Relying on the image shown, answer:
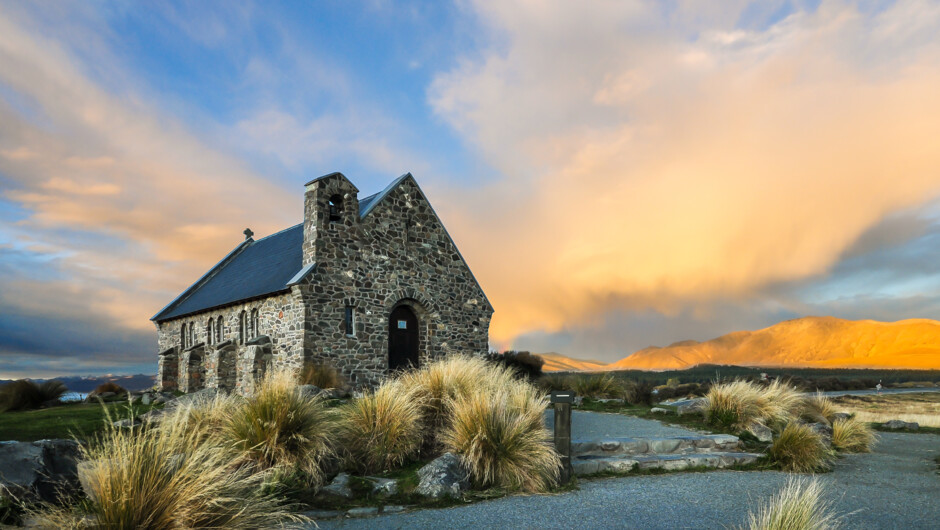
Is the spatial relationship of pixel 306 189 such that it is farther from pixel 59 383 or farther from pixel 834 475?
pixel 834 475

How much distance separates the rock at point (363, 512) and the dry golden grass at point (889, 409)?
69.6 feet

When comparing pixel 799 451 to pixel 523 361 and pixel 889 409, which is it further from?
pixel 889 409

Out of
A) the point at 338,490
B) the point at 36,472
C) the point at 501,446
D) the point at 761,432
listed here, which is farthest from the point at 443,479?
the point at 761,432

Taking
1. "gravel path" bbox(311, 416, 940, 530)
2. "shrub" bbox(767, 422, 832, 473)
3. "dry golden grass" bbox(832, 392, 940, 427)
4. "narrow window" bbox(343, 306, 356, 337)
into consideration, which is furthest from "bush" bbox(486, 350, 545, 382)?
"gravel path" bbox(311, 416, 940, 530)

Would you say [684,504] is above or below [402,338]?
below

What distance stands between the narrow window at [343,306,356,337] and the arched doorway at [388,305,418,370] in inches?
59.6

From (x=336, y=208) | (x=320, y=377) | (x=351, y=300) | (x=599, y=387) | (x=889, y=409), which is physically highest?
(x=336, y=208)

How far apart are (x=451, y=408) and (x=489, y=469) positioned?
1995 mm

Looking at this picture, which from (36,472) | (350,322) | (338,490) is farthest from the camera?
(350,322)

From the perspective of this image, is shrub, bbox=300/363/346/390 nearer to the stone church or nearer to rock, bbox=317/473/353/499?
the stone church

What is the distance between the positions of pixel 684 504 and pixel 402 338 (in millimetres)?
14918

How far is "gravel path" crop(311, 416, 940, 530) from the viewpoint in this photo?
6.98 meters

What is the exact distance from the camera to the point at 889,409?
28250 millimetres

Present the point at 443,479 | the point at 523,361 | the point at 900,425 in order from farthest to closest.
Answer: the point at 523,361
the point at 900,425
the point at 443,479
